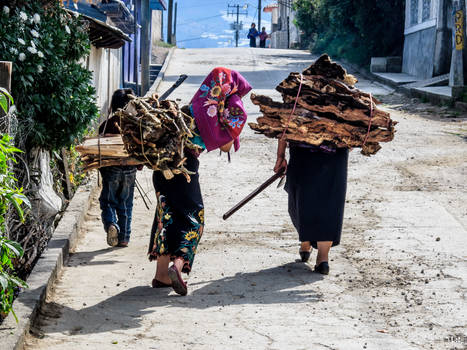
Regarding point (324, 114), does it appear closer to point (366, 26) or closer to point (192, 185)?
point (192, 185)

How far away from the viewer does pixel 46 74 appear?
5.95m

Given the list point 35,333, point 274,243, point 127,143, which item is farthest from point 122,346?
point 274,243

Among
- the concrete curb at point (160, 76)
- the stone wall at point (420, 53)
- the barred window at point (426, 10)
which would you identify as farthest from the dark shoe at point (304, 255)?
the barred window at point (426, 10)

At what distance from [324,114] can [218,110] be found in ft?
3.24

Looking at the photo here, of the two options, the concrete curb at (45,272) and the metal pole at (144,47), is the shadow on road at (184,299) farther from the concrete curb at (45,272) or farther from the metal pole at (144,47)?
the metal pole at (144,47)

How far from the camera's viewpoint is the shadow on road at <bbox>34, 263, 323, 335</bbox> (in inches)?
183

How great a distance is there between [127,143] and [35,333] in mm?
1485

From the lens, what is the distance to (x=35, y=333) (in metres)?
4.41

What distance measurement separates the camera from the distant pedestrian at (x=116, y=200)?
6.51 metres

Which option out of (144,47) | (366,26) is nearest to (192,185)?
(144,47)

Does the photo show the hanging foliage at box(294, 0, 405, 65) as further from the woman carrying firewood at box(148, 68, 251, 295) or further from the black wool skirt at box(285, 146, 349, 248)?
the woman carrying firewood at box(148, 68, 251, 295)

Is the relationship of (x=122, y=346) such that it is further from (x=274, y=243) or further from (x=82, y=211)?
(x=82, y=211)

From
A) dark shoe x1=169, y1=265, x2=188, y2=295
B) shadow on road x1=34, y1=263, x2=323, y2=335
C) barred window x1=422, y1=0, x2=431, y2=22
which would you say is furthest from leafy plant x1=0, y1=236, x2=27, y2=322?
barred window x1=422, y1=0, x2=431, y2=22

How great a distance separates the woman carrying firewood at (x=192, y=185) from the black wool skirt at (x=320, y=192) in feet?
2.39
